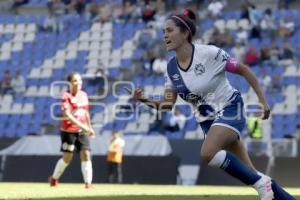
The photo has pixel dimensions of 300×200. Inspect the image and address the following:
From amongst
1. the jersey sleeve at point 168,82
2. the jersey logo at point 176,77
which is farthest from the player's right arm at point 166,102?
the jersey logo at point 176,77

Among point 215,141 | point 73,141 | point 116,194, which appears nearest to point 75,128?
point 73,141

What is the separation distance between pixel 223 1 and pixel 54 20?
247 inches

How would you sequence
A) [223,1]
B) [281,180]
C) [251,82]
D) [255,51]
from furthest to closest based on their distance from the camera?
[223,1] < [255,51] < [281,180] < [251,82]

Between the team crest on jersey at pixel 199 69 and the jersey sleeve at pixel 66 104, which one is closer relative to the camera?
the team crest on jersey at pixel 199 69

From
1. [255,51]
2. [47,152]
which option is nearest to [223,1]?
[255,51]

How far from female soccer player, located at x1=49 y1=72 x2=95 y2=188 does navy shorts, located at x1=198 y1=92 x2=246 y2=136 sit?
6504 mm

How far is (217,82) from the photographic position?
26.5 ft

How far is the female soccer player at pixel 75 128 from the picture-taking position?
14.4 meters

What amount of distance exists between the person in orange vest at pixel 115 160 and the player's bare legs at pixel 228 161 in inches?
506

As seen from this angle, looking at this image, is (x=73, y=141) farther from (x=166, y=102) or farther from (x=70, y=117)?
(x=166, y=102)

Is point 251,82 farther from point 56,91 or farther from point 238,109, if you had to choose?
point 56,91

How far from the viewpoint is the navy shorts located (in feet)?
25.7

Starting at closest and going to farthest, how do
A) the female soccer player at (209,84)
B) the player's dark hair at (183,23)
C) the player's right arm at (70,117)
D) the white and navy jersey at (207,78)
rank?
the female soccer player at (209,84), the white and navy jersey at (207,78), the player's dark hair at (183,23), the player's right arm at (70,117)

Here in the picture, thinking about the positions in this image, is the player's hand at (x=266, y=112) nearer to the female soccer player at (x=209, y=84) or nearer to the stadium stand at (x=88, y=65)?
the female soccer player at (x=209, y=84)
